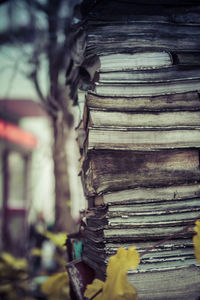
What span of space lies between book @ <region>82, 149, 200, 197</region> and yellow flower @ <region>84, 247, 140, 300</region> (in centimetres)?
23

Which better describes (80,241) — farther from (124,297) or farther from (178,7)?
(178,7)

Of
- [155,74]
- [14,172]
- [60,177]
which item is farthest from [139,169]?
[14,172]

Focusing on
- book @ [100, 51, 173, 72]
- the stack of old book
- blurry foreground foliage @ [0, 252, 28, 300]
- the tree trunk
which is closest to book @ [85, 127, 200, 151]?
the stack of old book

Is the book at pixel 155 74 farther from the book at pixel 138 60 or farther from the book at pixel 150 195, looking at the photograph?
the book at pixel 150 195

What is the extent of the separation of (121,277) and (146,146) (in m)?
0.42

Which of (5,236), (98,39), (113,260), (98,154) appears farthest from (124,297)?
(5,236)

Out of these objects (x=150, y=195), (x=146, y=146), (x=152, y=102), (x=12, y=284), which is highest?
(x=152, y=102)

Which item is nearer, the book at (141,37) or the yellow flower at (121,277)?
the yellow flower at (121,277)

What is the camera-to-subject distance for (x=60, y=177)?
2.82m

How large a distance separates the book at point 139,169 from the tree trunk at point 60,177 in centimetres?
179

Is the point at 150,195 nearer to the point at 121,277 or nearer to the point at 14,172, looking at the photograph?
the point at 121,277

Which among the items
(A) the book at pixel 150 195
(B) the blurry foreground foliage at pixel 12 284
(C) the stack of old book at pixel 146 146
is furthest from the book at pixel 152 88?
(B) the blurry foreground foliage at pixel 12 284

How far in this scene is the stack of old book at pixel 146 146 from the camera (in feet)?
2.91

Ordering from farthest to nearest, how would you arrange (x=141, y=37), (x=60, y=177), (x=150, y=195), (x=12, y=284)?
(x=12, y=284) → (x=60, y=177) → (x=141, y=37) → (x=150, y=195)
